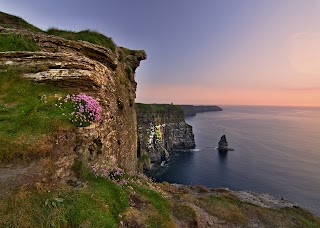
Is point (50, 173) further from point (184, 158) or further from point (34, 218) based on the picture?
point (184, 158)

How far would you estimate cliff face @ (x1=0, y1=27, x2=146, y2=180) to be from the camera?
42.9 ft

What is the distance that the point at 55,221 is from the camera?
880 cm

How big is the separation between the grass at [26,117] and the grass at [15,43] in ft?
9.93

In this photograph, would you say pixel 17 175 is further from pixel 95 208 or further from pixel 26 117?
pixel 26 117

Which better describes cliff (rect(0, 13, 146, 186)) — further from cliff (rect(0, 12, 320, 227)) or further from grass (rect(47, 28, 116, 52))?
grass (rect(47, 28, 116, 52))

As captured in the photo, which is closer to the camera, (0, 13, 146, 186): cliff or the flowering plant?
(0, 13, 146, 186): cliff

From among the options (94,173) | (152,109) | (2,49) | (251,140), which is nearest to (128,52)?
(2,49)

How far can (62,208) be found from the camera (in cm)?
941

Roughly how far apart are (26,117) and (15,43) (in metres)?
8.97

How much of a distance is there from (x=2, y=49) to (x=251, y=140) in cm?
14772

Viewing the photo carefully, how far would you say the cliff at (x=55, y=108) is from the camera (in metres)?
11.1

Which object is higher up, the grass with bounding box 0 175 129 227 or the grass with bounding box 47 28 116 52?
the grass with bounding box 47 28 116 52

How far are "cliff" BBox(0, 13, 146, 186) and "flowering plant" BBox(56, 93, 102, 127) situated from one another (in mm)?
459

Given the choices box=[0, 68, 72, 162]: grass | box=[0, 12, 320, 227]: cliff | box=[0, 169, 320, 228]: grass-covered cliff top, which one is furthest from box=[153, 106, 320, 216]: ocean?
box=[0, 68, 72, 162]: grass
